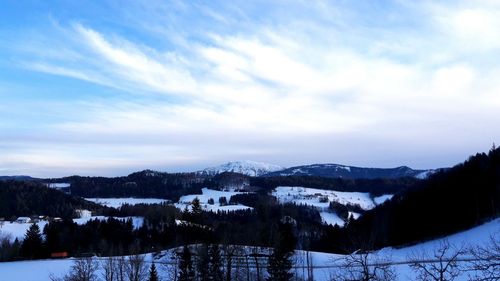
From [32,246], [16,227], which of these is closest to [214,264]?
[32,246]

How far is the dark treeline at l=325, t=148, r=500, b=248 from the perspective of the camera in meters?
101

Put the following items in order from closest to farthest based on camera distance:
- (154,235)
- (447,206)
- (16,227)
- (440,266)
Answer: (440,266) < (447,206) < (154,235) < (16,227)

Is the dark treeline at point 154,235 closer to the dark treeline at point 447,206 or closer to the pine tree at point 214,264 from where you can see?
the pine tree at point 214,264

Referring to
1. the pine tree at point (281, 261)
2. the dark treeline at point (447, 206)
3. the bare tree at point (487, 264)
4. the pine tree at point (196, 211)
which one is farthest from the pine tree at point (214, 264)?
the bare tree at point (487, 264)

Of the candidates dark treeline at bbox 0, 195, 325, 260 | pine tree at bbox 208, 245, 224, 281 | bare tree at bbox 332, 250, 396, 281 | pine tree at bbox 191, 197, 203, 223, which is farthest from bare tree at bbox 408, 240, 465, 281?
pine tree at bbox 191, 197, 203, 223

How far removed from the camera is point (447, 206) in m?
106

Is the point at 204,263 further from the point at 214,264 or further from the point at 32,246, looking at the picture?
the point at 32,246

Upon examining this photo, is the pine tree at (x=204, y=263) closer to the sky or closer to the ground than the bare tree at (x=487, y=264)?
closer to the ground

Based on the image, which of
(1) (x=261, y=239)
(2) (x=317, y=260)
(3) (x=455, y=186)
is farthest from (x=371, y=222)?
(1) (x=261, y=239)

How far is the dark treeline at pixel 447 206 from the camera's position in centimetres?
10106

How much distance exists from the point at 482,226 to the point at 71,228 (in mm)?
→ 97529

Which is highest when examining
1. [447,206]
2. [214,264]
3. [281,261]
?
[447,206]

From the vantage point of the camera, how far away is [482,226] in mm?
93188

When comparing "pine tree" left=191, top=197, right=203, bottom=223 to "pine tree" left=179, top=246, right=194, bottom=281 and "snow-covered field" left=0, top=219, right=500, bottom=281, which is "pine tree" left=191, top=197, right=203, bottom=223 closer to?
"pine tree" left=179, top=246, right=194, bottom=281
